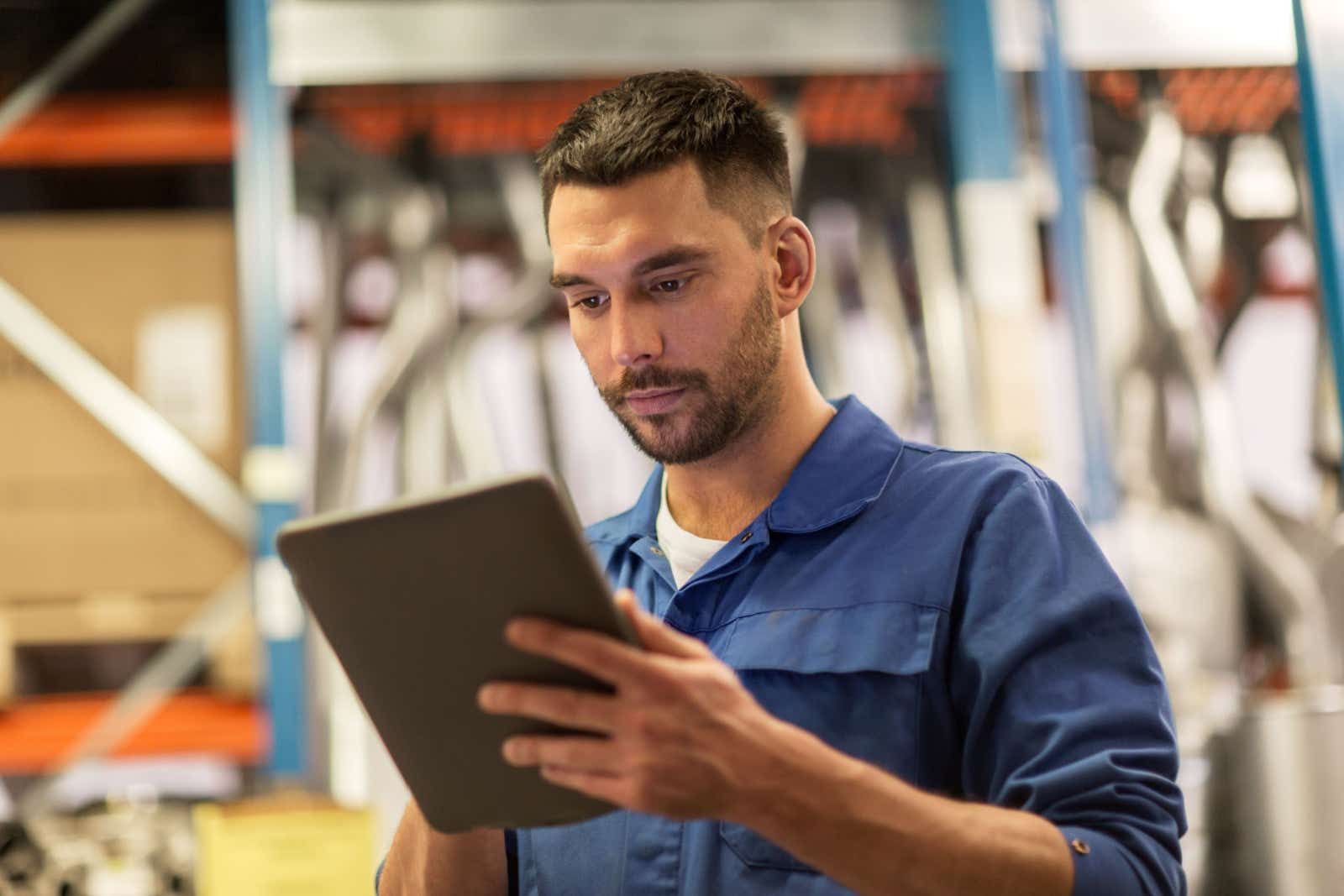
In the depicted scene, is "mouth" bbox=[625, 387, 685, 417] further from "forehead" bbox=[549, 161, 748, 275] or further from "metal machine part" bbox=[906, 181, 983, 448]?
"metal machine part" bbox=[906, 181, 983, 448]

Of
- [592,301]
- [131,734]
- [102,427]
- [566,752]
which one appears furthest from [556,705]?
[102,427]

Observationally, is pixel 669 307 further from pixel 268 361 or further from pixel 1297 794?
pixel 268 361

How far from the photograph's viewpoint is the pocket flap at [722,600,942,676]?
58.5 inches

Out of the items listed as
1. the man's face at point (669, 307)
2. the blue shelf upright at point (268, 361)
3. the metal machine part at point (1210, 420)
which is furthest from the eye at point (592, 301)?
the metal machine part at point (1210, 420)

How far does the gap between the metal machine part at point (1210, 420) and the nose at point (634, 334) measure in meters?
3.66

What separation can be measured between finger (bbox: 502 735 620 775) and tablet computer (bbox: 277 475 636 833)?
4 cm

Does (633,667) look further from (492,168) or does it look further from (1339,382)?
(492,168)

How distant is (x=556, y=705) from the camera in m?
1.16

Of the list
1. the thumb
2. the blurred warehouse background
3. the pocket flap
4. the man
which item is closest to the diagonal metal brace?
the blurred warehouse background

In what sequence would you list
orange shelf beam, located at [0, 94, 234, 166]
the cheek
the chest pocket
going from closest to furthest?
the chest pocket, the cheek, orange shelf beam, located at [0, 94, 234, 166]

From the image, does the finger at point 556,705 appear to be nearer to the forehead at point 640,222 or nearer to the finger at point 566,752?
the finger at point 566,752

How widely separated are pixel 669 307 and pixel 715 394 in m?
0.12

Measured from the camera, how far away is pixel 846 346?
18.0 ft

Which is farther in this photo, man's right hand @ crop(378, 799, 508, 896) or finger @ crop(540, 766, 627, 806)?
man's right hand @ crop(378, 799, 508, 896)
